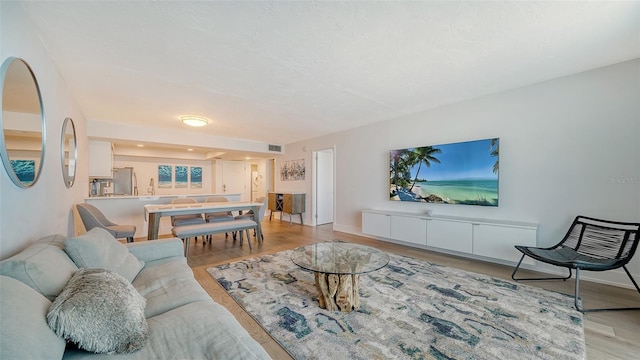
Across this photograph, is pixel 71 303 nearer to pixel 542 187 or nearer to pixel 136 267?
pixel 136 267

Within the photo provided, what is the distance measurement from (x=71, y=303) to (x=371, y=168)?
14.8ft

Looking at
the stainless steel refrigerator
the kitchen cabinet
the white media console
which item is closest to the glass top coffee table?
the white media console

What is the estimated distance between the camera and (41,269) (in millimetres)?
1162

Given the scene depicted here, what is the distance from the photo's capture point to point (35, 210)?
1834 millimetres

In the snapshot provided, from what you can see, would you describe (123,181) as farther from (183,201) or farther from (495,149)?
(495,149)

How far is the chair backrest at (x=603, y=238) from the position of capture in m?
2.25

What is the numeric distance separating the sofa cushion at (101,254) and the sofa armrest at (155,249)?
198mm

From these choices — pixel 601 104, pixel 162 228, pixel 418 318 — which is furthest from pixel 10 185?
pixel 601 104

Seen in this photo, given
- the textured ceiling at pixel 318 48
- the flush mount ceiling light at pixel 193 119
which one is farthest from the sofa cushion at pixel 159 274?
the flush mount ceiling light at pixel 193 119

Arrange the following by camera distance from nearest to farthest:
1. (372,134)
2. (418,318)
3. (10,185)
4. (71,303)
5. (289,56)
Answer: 1. (71,303)
2. (10,185)
3. (418,318)
4. (289,56)
5. (372,134)

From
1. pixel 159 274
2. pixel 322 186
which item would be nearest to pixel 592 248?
pixel 159 274

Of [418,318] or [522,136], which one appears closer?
[418,318]

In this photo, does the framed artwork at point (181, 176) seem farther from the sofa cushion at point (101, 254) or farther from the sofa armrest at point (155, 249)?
the sofa cushion at point (101, 254)

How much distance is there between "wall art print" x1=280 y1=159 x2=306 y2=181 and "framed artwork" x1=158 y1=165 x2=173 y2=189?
13.3ft
